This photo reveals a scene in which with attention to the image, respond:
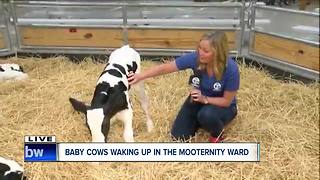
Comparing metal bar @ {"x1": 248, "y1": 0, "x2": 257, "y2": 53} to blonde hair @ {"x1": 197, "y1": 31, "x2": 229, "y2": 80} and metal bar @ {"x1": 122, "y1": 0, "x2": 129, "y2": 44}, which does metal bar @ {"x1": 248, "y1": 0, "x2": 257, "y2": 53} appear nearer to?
metal bar @ {"x1": 122, "y1": 0, "x2": 129, "y2": 44}

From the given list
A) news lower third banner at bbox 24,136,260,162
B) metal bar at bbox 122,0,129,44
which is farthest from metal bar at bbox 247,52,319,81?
news lower third banner at bbox 24,136,260,162

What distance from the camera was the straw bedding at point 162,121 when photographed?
2.96m

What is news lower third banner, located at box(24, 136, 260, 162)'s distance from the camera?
2.91 metres

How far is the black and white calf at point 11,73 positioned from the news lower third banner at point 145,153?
1.60 metres

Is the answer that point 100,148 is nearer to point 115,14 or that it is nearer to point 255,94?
point 255,94

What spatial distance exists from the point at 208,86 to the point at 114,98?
29.3 inches

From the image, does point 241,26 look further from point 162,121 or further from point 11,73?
point 11,73

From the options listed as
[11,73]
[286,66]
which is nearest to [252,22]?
[286,66]

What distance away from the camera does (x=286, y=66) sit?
183 inches

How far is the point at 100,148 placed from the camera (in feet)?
8.92

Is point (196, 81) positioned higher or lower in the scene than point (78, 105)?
higher

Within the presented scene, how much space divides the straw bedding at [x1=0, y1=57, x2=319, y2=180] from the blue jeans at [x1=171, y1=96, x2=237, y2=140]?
0.36ft

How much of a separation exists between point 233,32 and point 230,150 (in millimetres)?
2125

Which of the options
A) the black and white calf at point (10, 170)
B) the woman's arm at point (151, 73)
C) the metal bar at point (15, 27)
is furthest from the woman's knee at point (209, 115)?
the metal bar at point (15, 27)
